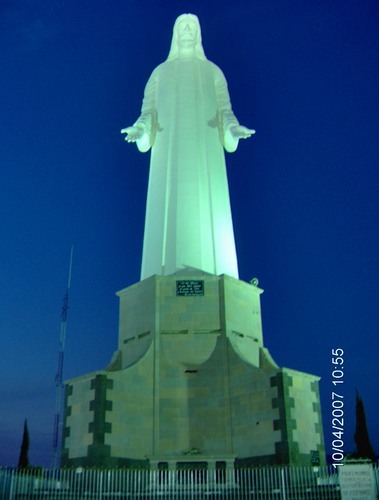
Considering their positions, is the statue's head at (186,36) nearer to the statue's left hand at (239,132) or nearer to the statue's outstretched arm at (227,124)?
the statue's outstretched arm at (227,124)

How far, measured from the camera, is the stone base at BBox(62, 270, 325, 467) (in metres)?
20.6

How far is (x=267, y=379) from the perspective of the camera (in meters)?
21.1

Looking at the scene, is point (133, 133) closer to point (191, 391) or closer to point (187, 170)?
point (187, 170)

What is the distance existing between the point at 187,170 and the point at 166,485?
13877 millimetres

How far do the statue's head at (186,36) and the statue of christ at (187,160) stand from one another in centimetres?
5

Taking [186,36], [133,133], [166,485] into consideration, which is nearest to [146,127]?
[133,133]

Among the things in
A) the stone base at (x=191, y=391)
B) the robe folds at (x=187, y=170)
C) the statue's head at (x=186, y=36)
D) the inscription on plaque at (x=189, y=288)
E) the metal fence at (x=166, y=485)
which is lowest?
the metal fence at (x=166, y=485)

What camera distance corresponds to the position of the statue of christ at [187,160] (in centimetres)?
2541

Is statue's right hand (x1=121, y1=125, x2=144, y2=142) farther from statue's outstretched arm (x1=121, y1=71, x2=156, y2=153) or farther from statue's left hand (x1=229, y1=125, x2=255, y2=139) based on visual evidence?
statue's left hand (x1=229, y1=125, x2=255, y2=139)

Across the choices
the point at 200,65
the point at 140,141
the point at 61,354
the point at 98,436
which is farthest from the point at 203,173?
the point at 61,354

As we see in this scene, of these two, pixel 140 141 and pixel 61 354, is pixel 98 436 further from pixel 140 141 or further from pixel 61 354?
pixel 61 354

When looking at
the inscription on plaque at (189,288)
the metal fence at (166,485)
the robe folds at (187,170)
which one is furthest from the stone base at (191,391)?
the metal fence at (166,485)

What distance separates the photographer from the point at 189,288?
23.6m

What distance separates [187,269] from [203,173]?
4.80m
